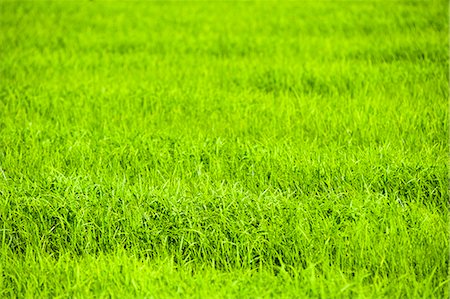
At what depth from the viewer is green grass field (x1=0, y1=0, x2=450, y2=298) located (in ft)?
8.82

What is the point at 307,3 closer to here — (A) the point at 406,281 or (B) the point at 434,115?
(B) the point at 434,115

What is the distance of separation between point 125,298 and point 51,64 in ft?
15.8

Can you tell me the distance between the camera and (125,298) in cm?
246

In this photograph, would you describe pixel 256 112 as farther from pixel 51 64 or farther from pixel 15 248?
pixel 51 64

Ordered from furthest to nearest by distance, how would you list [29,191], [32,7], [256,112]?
[32,7], [256,112], [29,191]

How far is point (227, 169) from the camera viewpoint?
3756 mm

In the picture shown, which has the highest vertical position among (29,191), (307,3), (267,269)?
(307,3)

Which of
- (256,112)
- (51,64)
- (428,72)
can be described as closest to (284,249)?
(256,112)

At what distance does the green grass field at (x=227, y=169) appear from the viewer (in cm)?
269

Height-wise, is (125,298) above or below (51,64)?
below

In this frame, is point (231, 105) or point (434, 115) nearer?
point (434, 115)

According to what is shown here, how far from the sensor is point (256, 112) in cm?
495

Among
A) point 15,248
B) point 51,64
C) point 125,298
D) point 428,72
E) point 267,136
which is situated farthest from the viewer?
point 51,64

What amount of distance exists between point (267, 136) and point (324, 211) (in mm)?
1470
